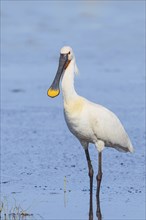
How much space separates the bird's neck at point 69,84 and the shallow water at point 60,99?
980 millimetres

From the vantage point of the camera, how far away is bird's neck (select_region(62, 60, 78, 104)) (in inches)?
377

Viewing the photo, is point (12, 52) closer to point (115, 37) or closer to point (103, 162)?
point (115, 37)

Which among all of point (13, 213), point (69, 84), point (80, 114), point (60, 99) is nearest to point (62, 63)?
point (69, 84)

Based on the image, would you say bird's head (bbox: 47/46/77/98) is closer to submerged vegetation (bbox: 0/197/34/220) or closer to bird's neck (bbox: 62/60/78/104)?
bird's neck (bbox: 62/60/78/104)

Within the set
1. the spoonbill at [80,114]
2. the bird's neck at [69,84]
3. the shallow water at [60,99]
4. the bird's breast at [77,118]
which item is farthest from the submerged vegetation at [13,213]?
the bird's neck at [69,84]

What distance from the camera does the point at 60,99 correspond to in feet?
45.9

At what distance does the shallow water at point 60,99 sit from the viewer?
9.89m

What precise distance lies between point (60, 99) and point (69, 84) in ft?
14.5

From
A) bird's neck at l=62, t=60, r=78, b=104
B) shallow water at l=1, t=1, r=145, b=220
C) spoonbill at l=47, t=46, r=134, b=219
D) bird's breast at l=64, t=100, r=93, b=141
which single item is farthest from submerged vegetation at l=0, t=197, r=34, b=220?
bird's neck at l=62, t=60, r=78, b=104

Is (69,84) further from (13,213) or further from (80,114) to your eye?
(13,213)

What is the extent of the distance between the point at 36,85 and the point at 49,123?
172 cm

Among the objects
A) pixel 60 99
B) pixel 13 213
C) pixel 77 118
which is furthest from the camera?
pixel 60 99

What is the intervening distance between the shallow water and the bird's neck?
38.6 inches

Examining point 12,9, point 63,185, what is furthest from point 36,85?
point 12,9
